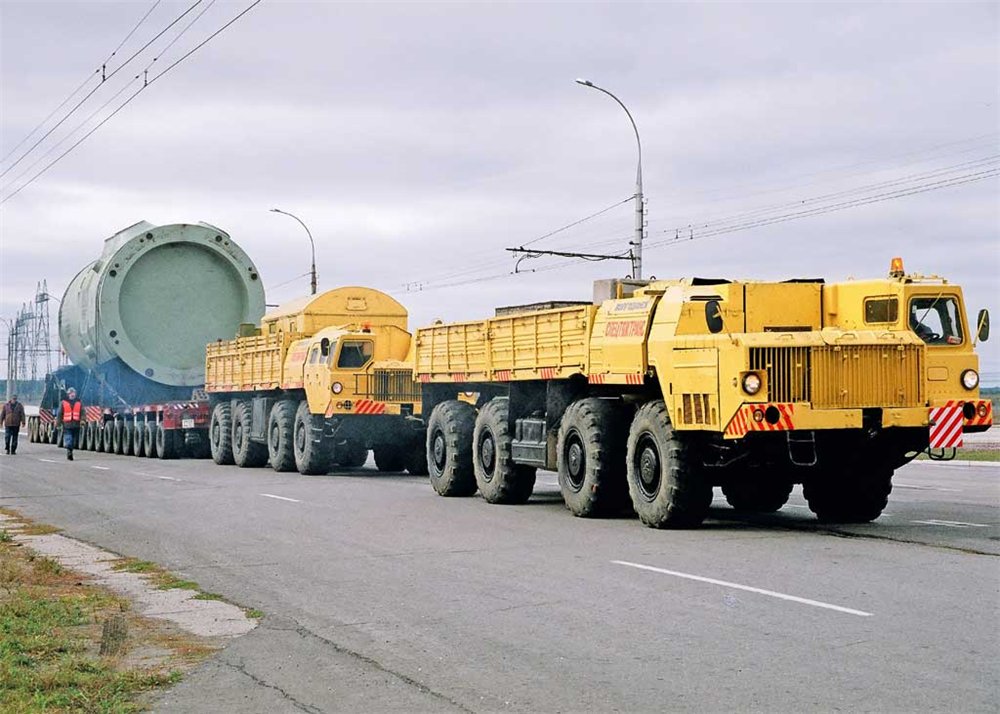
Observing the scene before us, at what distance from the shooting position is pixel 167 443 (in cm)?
3338

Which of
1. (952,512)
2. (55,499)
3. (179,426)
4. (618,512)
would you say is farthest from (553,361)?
(179,426)

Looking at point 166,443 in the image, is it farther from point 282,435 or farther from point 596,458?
point 596,458

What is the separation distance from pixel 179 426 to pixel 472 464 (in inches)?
618

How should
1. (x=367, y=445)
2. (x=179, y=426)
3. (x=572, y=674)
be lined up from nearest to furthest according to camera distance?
(x=572, y=674) < (x=367, y=445) < (x=179, y=426)

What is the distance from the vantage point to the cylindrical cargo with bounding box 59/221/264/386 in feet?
106

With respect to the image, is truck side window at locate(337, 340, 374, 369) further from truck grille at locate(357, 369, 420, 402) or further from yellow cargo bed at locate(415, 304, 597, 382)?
yellow cargo bed at locate(415, 304, 597, 382)

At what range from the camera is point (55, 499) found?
19625 millimetres

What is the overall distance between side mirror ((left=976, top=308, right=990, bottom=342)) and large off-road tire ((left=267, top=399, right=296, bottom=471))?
16.5 metres

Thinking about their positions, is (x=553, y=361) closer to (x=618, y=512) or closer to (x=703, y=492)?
(x=618, y=512)

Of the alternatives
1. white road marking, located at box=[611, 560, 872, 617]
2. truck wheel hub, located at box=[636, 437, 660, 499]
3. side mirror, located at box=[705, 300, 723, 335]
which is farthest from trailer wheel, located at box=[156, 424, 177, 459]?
white road marking, located at box=[611, 560, 872, 617]

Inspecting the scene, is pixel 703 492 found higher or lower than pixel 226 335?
lower

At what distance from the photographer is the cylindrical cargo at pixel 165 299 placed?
106 feet

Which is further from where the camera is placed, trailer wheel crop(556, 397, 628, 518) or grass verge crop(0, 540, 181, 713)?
trailer wheel crop(556, 397, 628, 518)

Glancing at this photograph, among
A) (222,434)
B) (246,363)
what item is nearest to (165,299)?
(246,363)
